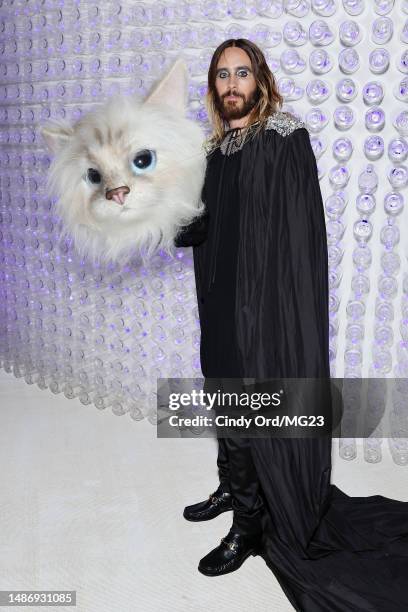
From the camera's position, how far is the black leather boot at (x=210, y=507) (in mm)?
1886

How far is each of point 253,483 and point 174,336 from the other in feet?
3.03

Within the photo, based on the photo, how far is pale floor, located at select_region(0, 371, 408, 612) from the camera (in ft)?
5.17

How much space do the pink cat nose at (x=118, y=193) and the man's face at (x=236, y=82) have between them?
352 mm

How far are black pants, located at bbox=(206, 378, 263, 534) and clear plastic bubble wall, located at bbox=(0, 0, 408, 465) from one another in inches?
28.5

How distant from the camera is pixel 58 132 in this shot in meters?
1.42

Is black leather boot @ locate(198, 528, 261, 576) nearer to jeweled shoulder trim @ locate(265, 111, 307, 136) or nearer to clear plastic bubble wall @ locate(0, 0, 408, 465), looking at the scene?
clear plastic bubble wall @ locate(0, 0, 408, 465)

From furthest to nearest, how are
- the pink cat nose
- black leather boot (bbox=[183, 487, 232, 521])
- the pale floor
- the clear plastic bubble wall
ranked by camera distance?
1. the clear plastic bubble wall
2. black leather boot (bbox=[183, 487, 232, 521])
3. the pale floor
4. the pink cat nose

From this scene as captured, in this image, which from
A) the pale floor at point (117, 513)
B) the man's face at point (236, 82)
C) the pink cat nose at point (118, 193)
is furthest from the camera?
the pale floor at point (117, 513)

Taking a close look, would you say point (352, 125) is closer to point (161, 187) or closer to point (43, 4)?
point (161, 187)

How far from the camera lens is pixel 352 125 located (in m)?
2.06

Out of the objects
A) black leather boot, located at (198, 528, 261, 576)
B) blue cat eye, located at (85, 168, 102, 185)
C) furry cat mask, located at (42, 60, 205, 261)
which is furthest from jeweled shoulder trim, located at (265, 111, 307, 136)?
black leather boot, located at (198, 528, 261, 576)

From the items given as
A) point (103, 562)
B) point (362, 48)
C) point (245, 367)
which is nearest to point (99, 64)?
point (362, 48)

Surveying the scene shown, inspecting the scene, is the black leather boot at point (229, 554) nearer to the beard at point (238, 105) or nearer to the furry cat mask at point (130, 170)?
the furry cat mask at point (130, 170)

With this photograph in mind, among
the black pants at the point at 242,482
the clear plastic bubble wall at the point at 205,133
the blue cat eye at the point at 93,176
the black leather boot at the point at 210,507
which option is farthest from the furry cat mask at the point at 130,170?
the black leather boot at the point at 210,507
